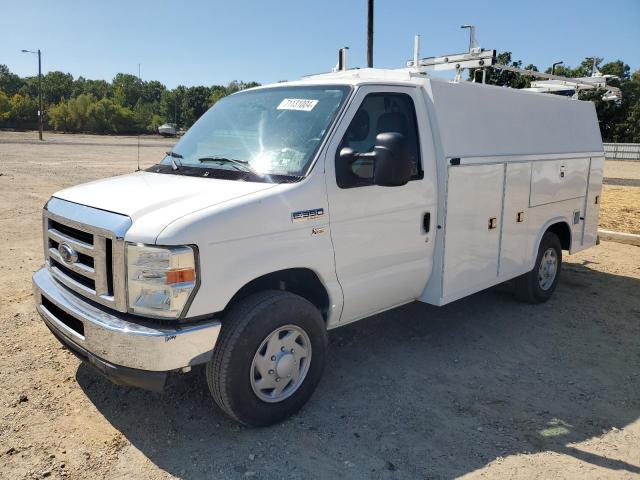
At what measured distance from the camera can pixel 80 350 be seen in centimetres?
332

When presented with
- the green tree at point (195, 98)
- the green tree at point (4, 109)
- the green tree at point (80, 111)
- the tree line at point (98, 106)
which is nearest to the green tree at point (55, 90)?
Result: the tree line at point (98, 106)

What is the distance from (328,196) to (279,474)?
1.74 meters

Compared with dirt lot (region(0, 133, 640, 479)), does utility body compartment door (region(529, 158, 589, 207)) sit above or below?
above

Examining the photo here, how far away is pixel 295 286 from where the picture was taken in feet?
12.6

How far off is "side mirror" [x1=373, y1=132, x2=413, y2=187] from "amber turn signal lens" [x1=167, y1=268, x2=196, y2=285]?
1357 millimetres

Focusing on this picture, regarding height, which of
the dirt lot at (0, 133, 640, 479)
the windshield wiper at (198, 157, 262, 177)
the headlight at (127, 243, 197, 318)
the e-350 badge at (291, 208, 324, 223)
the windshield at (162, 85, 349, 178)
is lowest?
the dirt lot at (0, 133, 640, 479)

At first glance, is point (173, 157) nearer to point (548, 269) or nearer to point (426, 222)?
point (426, 222)

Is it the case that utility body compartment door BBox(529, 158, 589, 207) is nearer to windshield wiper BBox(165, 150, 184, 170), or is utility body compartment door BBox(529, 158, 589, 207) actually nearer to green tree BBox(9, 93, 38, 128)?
windshield wiper BBox(165, 150, 184, 170)

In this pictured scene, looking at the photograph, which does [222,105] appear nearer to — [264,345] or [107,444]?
[264,345]

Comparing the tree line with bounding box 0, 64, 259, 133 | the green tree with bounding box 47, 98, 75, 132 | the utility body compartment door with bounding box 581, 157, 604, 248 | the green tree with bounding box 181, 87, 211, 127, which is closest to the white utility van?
the utility body compartment door with bounding box 581, 157, 604, 248

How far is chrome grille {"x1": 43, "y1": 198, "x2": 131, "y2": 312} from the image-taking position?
3068 mm

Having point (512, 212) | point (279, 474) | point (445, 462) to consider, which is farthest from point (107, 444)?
point (512, 212)

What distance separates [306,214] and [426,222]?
130 cm

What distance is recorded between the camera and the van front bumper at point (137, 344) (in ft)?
9.77
